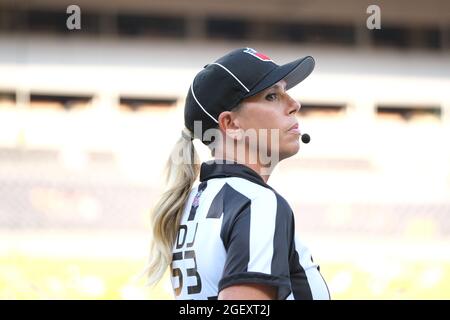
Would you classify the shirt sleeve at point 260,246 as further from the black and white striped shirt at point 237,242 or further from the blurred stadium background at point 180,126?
the blurred stadium background at point 180,126

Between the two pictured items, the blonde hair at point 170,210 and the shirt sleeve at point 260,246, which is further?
the blonde hair at point 170,210

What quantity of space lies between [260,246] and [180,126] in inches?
266

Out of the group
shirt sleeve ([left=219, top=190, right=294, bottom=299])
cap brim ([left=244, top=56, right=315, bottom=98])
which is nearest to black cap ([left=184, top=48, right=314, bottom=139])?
cap brim ([left=244, top=56, right=315, bottom=98])

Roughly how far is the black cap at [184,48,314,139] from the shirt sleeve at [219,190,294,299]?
0.21 m

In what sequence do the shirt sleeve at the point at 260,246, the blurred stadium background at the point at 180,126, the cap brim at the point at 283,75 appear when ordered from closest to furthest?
the shirt sleeve at the point at 260,246 → the cap brim at the point at 283,75 → the blurred stadium background at the point at 180,126

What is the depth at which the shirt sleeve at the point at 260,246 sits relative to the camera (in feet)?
3.26

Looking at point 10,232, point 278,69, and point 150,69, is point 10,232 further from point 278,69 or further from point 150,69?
point 278,69

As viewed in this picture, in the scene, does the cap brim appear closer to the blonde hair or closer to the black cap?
the black cap

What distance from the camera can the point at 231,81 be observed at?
117cm

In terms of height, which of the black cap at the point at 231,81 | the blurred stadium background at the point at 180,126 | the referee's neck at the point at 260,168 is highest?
the black cap at the point at 231,81

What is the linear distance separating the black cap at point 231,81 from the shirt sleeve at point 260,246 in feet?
0.68

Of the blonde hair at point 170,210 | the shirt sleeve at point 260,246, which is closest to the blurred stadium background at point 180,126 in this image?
the blonde hair at point 170,210

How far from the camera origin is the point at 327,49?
898 centimetres

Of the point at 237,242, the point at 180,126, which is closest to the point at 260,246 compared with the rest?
the point at 237,242
